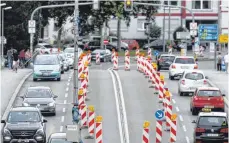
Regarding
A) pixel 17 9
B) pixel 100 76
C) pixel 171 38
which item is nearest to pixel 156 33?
pixel 171 38

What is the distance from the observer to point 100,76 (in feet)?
204

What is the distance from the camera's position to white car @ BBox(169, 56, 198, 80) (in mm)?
60156

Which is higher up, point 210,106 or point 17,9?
point 17,9

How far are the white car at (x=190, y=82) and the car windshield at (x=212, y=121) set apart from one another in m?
15.2

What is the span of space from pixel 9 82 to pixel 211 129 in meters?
24.6

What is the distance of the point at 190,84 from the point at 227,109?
478 centimetres

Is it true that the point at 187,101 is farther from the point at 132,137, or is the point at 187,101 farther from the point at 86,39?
the point at 86,39

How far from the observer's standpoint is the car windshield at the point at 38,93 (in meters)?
46.2

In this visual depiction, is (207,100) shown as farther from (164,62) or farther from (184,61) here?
(164,62)

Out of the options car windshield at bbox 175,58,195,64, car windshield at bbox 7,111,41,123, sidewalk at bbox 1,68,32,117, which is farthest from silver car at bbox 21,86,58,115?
car windshield at bbox 175,58,195,64

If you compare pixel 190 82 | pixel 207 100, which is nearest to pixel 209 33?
pixel 190 82

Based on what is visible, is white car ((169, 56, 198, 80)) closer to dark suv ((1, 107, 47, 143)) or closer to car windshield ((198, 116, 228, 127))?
dark suv ((1, 107, 47, 143))

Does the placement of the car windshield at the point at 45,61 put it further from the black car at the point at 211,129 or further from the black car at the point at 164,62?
the black car at the point at 211,129

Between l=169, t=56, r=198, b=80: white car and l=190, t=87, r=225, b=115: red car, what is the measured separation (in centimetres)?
1455
